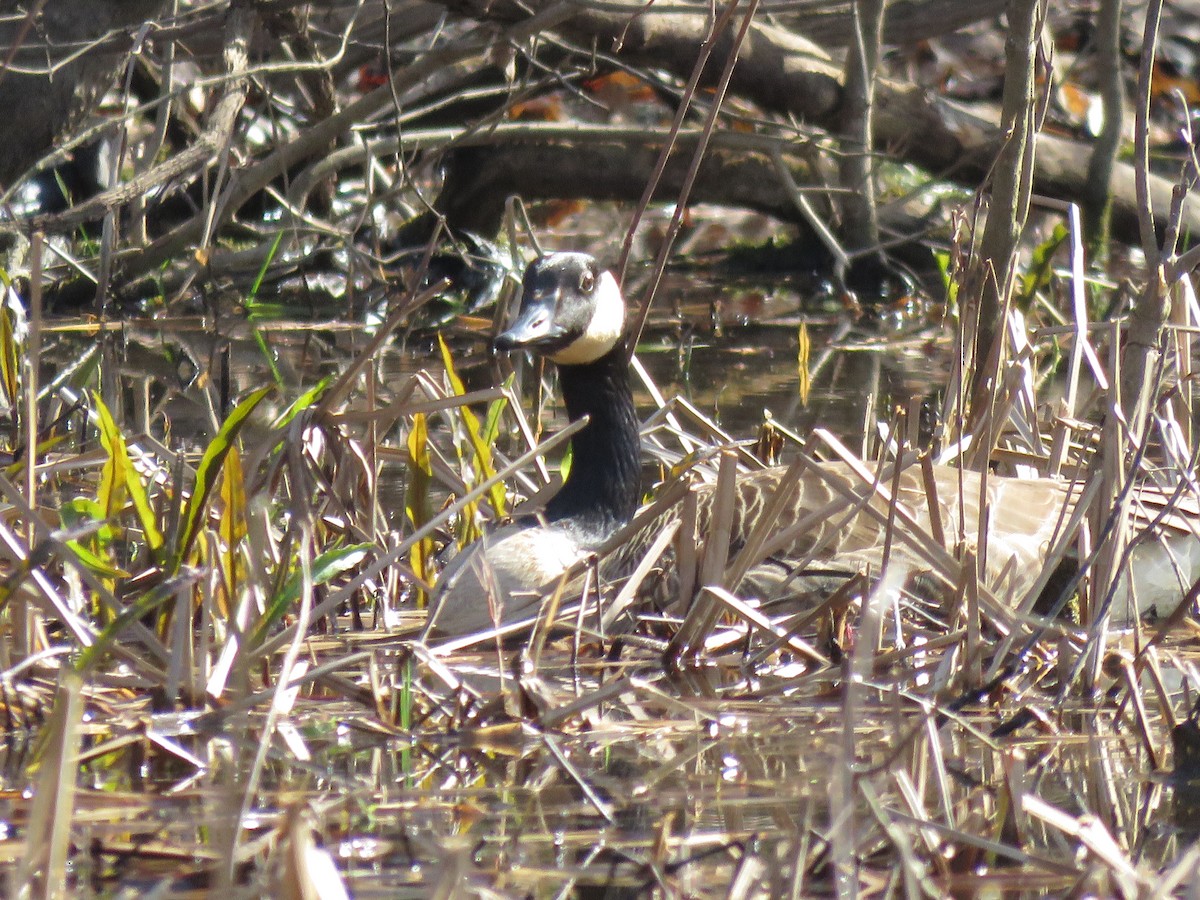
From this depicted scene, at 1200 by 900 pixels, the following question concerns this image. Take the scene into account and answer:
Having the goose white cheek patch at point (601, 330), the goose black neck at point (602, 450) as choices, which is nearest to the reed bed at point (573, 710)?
the goose black neck at point (602, 450)

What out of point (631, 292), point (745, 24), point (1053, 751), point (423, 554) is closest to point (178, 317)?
point (631, 292)

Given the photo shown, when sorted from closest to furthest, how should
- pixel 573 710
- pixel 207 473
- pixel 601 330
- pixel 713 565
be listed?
1. pixel 573 710
2. pixel 207 473
3. pixel 713 565
4. pixel 601 330

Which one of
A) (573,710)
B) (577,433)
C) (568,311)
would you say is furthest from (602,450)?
(573,710)

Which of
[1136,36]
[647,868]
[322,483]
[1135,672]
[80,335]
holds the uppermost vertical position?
[1136,36]

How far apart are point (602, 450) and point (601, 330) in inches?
13.8

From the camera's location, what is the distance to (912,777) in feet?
8.75

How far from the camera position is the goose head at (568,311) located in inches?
177

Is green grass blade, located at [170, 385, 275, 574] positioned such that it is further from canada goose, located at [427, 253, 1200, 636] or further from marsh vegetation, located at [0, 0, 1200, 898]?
canada goose, located at [427, 253, 1200, 636]

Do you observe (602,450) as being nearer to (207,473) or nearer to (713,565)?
(713,565)

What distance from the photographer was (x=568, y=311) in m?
4.68

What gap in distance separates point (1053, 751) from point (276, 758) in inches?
53.2

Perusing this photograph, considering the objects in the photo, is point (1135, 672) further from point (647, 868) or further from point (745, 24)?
point (745, 24)

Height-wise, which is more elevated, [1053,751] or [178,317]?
[178,317]

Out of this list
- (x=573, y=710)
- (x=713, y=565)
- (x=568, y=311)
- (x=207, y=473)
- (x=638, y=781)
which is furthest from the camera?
(x=568, y=311)
